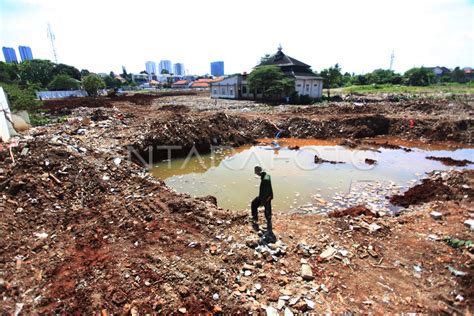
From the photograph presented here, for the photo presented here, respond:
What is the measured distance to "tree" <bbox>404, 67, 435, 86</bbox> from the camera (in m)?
54.0

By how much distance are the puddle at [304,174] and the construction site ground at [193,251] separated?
3.78ft

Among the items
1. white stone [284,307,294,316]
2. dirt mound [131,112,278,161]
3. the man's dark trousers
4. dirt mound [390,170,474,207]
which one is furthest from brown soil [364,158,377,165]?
white stone [284,307,294,316]

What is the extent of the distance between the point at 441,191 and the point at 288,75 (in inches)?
997

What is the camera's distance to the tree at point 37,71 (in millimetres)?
51047

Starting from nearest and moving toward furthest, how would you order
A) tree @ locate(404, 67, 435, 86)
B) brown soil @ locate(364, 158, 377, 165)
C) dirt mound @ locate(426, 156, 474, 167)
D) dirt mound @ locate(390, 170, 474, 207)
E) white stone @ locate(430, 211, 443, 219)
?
white stone @ locate(430, 211, 443, 219) < dirt mound @ locate(390, 170, 474, 207) < dirt mound @ locate(426, 156, 474, 167) < brown soil @ locate(364, 158, 377, 165) < tree @ locate(404, 67, 435, 86)

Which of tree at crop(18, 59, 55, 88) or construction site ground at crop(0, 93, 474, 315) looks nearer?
construction site ground at crop(0, 93, 474, 315)

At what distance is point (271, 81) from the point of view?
28.1 metres

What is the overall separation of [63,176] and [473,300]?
8.89 meters

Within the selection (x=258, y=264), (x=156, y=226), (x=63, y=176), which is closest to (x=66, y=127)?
(x=63, y=176)

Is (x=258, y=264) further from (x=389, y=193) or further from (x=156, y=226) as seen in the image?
(x=389, y=193)

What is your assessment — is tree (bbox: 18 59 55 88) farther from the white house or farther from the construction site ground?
the construction site ground

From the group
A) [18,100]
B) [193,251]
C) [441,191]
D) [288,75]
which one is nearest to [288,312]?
[193,251]

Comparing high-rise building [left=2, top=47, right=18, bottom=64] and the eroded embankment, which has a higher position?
high-rise building [left=2, top=47, right=18, bottom=64]

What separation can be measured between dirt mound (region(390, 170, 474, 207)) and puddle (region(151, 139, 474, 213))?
54cm
